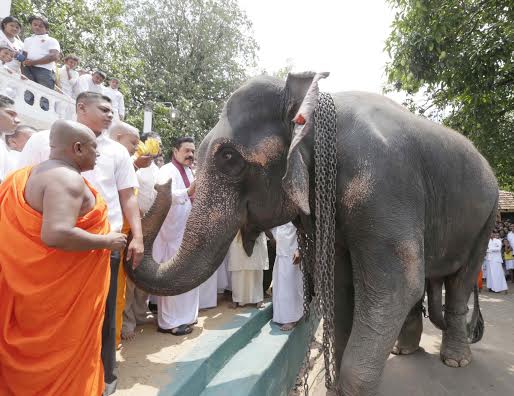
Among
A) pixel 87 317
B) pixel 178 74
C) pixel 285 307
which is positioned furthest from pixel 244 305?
pixel 178 74

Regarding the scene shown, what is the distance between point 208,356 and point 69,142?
69.9 inches

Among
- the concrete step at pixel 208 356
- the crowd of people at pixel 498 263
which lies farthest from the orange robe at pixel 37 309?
the crowd of people at pixel 498 263

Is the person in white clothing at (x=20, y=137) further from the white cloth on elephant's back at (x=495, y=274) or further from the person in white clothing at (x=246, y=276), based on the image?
the white cloth on elephant's back at (x=495, y=274)

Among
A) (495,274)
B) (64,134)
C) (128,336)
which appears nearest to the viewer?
(64,134)

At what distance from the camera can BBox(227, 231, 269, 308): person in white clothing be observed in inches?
190

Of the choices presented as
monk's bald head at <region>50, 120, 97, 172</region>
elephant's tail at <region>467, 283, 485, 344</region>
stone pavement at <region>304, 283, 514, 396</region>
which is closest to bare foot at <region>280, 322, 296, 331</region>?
stone pavement at <region>304, 283, 514, 396</region>

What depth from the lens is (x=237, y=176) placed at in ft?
7.37

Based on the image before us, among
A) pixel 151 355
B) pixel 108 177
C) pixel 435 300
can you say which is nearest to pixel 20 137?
pixel 108 177

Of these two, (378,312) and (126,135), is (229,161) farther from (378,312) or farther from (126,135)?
(126,135)

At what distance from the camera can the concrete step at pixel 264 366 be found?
9.53ft

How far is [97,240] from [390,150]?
1.55 m

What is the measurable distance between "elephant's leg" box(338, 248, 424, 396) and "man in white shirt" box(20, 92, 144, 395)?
1389mm

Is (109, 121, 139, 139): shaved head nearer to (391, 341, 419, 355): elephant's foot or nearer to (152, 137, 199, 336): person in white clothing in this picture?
(152, 137, 199, 336): person in white clothing

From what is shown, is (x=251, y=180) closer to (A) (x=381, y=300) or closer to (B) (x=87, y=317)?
(A) (x=381, y=300)
